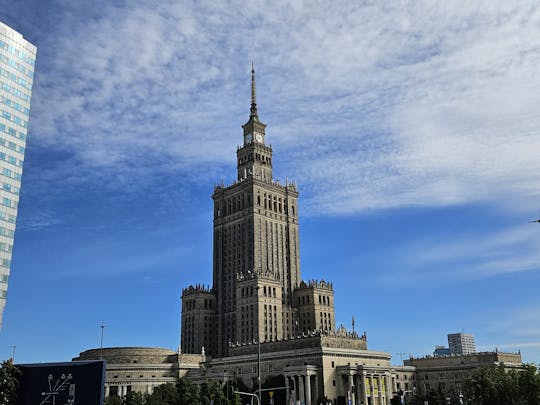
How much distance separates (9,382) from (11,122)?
65.6 meters

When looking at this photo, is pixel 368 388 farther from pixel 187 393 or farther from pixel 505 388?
pixel 187 393

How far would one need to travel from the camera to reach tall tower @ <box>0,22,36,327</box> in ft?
426

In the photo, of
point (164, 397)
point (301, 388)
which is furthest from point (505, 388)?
point (164, 397)

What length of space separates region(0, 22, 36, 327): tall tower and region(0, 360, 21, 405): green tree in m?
33.9

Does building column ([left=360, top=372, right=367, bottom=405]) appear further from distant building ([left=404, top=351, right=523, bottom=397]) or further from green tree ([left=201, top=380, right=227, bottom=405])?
green tree ([left=201, top=380, right=227, bottom=405])

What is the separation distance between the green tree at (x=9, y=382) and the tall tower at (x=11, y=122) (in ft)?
111

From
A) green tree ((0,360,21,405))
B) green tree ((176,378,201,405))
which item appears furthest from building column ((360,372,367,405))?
green tree ((0,360,21,405))

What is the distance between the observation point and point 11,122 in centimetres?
13500

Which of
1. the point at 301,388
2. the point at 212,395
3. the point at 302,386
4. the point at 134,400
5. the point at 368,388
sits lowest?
the point at 134,400

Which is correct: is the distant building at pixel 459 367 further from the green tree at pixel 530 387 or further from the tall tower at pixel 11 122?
the tall tower at pixel 11 122

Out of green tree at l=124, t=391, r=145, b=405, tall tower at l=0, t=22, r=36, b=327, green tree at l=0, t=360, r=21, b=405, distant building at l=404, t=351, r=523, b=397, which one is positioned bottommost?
green tree at l=124, t=391, r=145, b=405

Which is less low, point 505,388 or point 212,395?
point 505,388

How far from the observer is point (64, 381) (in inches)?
3376

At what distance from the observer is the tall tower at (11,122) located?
12988 centimetres
